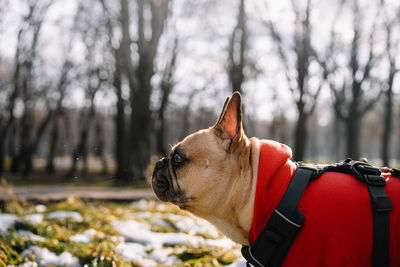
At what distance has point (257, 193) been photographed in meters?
2.43

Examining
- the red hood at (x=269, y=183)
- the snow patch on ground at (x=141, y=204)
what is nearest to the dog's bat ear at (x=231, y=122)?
the red hood at (x=269, y=183)

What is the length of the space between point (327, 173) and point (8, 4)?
21923mm

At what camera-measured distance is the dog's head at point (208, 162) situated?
2.74 metres

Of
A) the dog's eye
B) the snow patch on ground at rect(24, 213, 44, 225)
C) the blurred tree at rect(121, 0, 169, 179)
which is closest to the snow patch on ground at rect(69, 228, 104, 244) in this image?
the snow patch on ground at rect(24, 213, 44, 225)

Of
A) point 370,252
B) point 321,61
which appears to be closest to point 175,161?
point 370,252

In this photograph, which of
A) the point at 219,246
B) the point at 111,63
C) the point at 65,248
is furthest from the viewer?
the point at 111,63

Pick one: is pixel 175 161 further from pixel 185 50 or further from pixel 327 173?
pixel 185 50

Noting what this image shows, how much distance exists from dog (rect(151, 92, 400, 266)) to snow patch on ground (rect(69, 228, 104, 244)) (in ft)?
5.98

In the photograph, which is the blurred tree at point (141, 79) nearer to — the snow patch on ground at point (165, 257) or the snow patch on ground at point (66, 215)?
the snow patch on ground at point (66, 215)

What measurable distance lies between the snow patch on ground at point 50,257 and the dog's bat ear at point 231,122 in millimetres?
2279

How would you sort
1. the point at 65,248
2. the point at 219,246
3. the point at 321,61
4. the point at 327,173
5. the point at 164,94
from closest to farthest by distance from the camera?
the point at 327,173
the point at 65,248
the point at 219,246
the point at 321,61
the point at 164,94

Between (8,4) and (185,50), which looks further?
(185,50)

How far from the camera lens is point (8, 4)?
19094 mm

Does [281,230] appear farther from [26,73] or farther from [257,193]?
[26,73]
